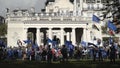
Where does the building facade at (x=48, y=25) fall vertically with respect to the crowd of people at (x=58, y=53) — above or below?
above

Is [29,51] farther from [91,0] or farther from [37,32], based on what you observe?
[91,0]

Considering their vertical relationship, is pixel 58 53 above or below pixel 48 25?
below

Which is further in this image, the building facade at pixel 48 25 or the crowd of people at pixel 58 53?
the building facade at pixel 48 25

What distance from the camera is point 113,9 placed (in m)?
40.0

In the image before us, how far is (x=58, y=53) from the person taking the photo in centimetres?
5325

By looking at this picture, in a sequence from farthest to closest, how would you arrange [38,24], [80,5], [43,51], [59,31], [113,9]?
1. [80,5]
2. [59,31]
3. [38,24]
4. [43,51]
5. [113,9]

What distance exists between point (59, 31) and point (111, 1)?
69814 millimetres

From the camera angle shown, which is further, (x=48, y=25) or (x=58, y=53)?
(x=48, y=25)

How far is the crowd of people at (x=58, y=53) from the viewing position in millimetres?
48537

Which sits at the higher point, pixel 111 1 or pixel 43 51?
pixel 111 1

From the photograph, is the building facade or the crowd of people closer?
the crowd of people

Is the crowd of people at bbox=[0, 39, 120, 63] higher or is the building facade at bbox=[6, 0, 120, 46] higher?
the building facade at bbox=[6, 0, 120, 46]

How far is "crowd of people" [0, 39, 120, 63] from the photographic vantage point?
4854 centimetres

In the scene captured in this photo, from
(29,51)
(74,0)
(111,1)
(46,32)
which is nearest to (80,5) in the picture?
(74,0)
